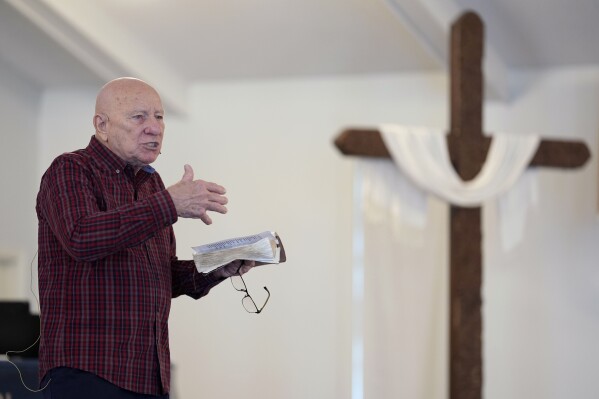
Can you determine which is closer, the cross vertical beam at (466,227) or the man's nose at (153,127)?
the man's nose at (153,127)

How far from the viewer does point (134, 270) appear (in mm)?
A: 2086

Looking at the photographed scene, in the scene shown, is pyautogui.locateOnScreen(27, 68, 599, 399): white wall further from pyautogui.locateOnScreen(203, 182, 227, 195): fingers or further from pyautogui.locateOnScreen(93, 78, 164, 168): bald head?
pyautogui.locateOnScreen(203, 182, 227, 195): fingers

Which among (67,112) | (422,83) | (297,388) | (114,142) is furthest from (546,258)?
(114,142)

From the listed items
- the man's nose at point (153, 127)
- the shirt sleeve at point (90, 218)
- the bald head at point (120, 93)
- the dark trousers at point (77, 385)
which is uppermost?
the bald head at point (120, 93)

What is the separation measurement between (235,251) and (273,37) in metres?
3.32

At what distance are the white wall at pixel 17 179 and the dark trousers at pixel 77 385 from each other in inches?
160

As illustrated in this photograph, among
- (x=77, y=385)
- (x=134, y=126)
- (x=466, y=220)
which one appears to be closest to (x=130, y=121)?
(x=134, y=126)

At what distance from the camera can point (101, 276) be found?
205cm

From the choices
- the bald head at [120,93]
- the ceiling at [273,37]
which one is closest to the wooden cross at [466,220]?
the ceiling at [273,37]

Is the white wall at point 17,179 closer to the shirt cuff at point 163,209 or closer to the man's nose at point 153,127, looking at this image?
the man's nose at point 153,127

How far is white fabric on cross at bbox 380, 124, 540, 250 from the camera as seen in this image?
4375 mm

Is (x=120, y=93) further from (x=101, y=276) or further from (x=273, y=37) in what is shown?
(x=273, y=37)

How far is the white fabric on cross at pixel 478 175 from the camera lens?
14.4 ft

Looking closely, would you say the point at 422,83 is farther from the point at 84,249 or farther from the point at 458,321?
the point at 84,249
